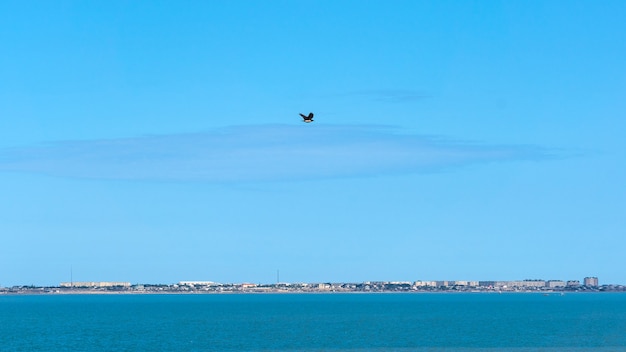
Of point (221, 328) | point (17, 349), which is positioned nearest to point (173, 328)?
point (221, 328)

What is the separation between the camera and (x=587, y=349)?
10219 cm

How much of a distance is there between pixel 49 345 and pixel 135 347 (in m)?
11.7

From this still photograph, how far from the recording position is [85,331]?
456ft

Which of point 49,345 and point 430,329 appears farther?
point 430,329

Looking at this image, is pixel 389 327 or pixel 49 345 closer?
pixel 49 345

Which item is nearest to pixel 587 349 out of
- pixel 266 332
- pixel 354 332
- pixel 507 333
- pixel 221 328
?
pixel 507 333

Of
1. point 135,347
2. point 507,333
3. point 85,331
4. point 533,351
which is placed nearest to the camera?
point 533,351

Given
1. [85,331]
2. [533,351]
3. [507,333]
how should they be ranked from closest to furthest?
[533,351] → [507,333] → [85,331]

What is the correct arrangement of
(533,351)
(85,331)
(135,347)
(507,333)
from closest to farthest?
(533,351), (135,347), (507,333), (85,331)

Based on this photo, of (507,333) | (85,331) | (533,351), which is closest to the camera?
(533,351)

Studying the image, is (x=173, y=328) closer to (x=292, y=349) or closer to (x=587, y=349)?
(x=292, y=349)

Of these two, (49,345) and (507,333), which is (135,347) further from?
(507,333)

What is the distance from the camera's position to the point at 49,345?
11394cm

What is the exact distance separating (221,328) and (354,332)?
21.4 m
